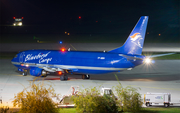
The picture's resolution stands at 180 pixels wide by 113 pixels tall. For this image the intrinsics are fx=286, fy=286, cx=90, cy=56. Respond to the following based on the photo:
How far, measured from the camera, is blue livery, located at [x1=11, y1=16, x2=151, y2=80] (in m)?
35.2

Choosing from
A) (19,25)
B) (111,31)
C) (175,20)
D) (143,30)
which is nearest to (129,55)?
(143,30)

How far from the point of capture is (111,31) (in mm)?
161750

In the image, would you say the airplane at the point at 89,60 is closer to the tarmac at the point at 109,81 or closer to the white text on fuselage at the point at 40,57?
the white text on fuselage at the point at 40,57

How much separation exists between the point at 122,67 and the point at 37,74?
11.0 metres

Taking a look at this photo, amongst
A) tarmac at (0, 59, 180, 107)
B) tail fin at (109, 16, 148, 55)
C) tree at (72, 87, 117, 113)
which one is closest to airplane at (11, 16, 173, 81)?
tail fin at (109, 16, 148, 55)

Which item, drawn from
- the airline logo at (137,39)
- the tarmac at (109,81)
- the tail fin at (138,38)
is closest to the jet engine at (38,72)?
the tarmac at (109,81)

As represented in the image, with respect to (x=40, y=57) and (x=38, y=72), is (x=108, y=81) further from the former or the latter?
(x=40, y=57)

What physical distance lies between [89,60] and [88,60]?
0.47 ft

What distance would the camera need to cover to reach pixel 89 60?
37094 mm

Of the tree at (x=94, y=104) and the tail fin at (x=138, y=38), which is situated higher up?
the tail fin at (x=138, y=38)

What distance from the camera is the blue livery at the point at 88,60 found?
3516 centimetres

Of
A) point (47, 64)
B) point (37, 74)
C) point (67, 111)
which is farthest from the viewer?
point (47, 64)

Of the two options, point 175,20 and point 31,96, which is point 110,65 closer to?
point 31,96

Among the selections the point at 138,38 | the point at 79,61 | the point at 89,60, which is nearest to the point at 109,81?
the point at 89,60
